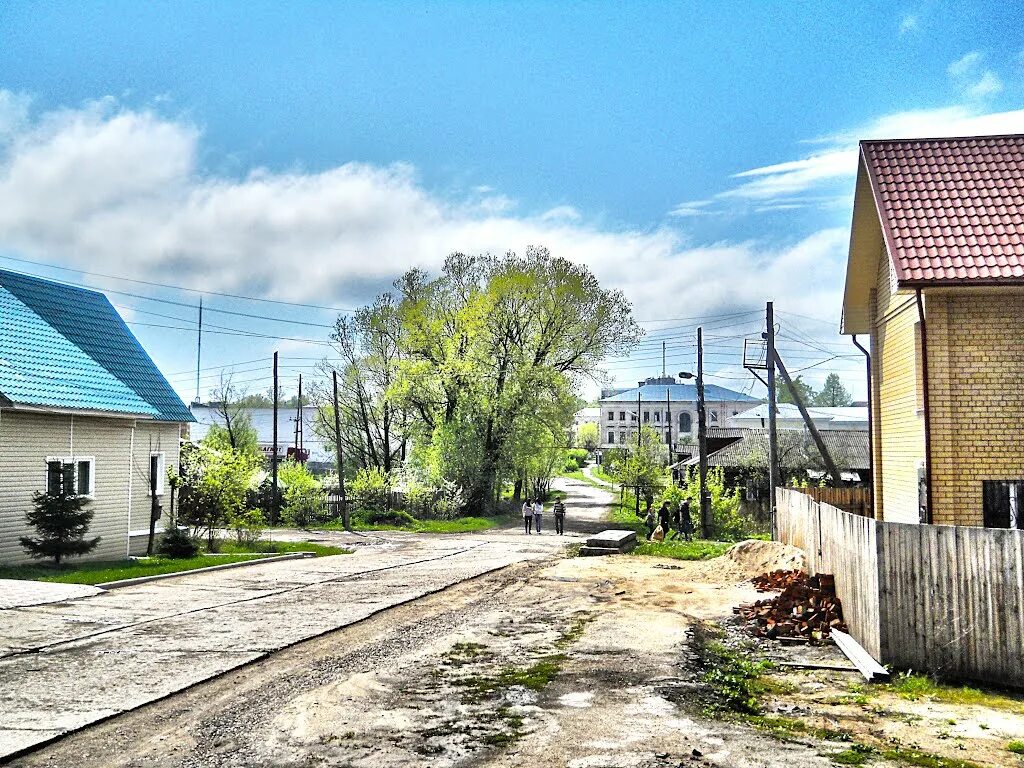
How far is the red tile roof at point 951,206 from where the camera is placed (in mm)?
13852

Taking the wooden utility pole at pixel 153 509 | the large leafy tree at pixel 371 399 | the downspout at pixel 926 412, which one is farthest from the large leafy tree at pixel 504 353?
the downspout at pixel 926 412

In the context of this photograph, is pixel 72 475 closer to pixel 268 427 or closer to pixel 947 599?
pixel 947 599

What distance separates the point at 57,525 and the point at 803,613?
16901 mm

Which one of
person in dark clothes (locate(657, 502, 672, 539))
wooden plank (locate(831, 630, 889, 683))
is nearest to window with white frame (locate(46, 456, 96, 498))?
wooden plank (locate(831, 630, 889, 683))

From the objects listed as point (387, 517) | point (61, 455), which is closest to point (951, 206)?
point (61, 455)

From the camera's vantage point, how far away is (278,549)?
94.3 ft

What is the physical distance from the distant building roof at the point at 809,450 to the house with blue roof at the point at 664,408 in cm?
7609

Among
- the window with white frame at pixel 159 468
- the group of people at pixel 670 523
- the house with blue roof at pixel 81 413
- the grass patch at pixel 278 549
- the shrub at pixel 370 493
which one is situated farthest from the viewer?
the shrub at pixel 370 493

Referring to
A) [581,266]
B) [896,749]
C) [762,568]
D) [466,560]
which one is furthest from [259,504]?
[896,749]

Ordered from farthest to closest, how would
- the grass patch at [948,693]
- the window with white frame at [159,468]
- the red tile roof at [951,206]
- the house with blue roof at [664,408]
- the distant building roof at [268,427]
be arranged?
the house with blue roof at [664,408]
the distant building roof at [268,427]
the window with white frame at [159,468]
the red tile roof at [951,206]
the grass patch at [948,693]

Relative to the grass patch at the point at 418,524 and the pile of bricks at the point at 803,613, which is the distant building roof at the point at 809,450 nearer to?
the grass patch at the point at 418,524

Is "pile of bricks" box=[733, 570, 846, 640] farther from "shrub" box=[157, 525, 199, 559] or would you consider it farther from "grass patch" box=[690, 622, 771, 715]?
"shrub" box=[157, 525, 199, 559]

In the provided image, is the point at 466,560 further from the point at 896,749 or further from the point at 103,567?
the point at 896,749

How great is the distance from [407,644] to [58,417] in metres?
14.2
